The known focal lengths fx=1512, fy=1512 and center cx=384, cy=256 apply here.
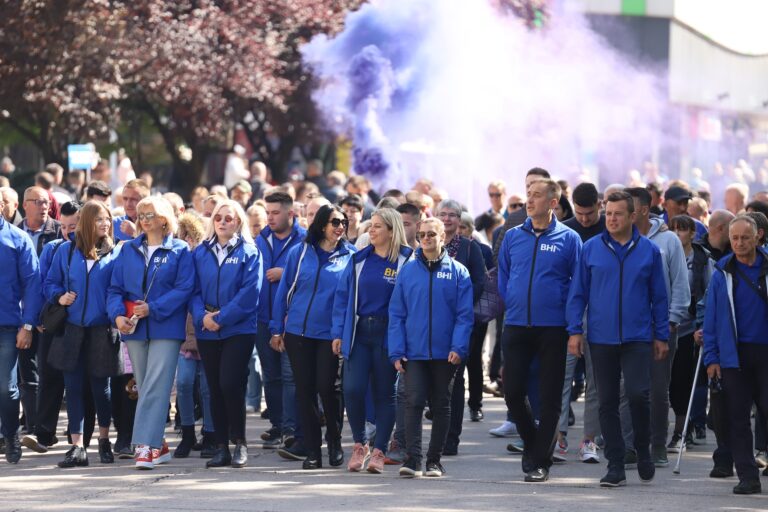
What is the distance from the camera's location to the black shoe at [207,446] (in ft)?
37.8

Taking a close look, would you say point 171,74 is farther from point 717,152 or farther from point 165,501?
point 717,152

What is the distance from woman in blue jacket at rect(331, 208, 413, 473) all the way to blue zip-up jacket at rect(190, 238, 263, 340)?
679mm

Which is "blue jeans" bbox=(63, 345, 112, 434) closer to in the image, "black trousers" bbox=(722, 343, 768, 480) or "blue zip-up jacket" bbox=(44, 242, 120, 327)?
"blue zip-up jacket" bbox=(44, 242, 120, 327)

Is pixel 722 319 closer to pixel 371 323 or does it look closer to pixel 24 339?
pixel 371 323

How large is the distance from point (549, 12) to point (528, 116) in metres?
3.32

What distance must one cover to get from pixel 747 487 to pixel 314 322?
3236 mm

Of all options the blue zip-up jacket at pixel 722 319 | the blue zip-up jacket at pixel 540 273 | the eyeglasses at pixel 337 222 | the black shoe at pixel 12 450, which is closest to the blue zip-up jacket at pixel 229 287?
the eyeglasses at pixel 337 222

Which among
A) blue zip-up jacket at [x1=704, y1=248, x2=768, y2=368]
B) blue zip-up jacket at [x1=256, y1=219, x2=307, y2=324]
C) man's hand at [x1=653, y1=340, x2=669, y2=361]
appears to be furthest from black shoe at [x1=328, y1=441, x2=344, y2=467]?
blue zip-up jacket at [x1=704, y1=248, x2=768, y2=368]

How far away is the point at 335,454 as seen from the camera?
11078 millimetres

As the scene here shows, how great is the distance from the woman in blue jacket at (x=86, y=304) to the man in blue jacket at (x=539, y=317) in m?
2.98

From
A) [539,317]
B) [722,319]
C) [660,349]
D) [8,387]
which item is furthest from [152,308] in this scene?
[722,319]

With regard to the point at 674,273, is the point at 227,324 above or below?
below

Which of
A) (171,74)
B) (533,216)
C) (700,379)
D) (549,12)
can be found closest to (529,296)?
(533,216)

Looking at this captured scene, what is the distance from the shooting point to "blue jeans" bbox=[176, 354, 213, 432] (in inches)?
457
